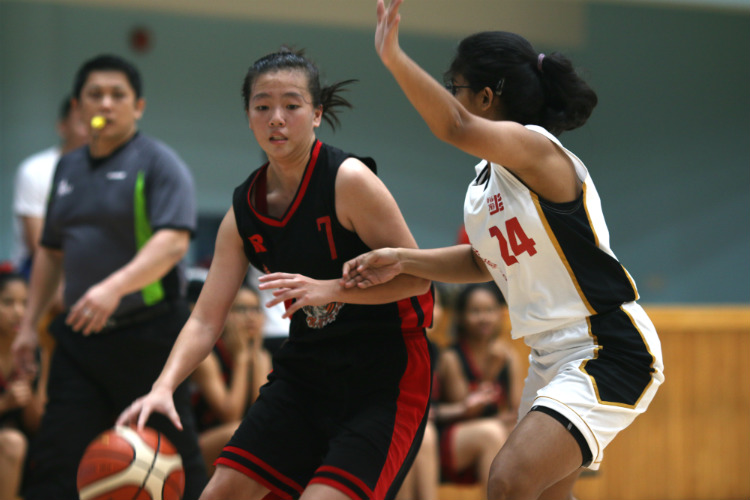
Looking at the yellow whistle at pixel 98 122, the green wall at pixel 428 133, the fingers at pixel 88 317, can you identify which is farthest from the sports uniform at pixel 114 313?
the green wall at pixel 428 133

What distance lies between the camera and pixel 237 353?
5.20m

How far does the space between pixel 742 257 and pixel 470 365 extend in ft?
19.5

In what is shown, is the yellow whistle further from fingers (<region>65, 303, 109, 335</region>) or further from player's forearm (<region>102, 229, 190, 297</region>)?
fingers (<region>65, 303, 109, 335</region>)

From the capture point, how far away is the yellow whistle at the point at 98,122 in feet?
13.3

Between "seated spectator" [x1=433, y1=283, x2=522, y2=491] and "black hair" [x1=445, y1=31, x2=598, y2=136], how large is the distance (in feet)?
9.13

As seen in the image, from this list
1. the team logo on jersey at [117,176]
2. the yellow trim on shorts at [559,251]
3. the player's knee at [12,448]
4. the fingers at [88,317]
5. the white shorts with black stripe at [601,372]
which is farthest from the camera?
the player's knee at [12,448]

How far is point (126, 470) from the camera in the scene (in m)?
2.56

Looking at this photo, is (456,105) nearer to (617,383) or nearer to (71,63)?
(617,383)

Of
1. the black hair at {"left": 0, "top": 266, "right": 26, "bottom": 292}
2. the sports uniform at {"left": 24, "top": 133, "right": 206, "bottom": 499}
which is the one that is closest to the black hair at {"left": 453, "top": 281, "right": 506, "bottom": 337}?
the sports uniform at {"left": 24, "top": 133, "right": 206, "bottom": 499}

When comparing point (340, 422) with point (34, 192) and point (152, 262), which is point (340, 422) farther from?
point (34, 192)

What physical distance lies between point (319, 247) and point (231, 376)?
8.60ft

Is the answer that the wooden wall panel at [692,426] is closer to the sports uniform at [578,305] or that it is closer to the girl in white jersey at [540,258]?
the girl in white jersey at [540,258]

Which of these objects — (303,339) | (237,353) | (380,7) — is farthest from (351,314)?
(237,353)

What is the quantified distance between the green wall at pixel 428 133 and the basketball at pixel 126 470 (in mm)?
5518
